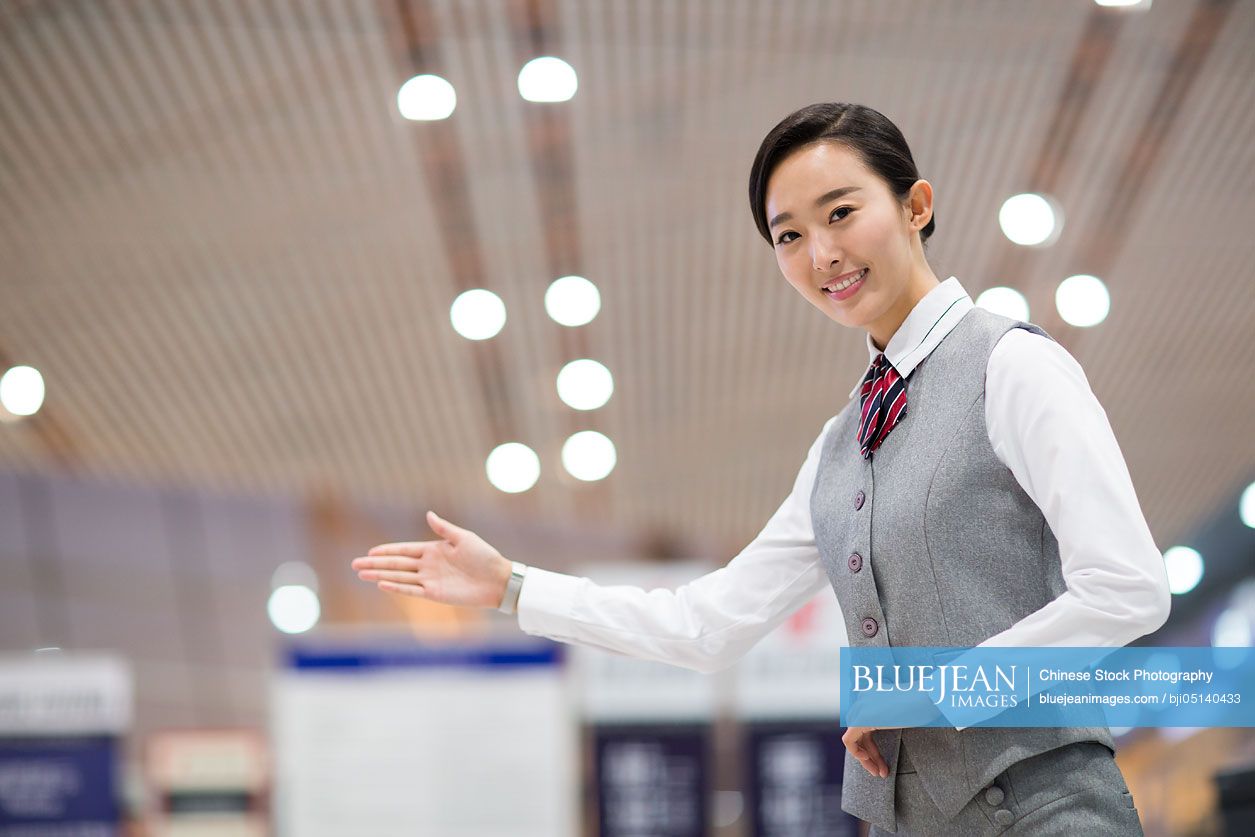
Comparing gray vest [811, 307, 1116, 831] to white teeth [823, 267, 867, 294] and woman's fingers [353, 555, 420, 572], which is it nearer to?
white teeth [823, 267, 867, 294]

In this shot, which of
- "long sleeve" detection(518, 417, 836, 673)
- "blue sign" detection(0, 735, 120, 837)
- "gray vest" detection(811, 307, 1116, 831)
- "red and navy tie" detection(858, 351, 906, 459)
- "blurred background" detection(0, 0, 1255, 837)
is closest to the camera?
"gray vest" detection(811, 307, 1116, 831)

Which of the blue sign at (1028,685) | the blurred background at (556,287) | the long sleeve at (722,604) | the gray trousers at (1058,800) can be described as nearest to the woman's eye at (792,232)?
the long sleeve at (722,604)

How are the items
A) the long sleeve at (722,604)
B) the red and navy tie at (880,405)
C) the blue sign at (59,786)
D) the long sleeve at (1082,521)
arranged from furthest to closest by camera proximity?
the blue sign at (59,786) → the long sleeve at (722,604) → the red and navy tie at (880,405) → the long sleeve at (1082,521)

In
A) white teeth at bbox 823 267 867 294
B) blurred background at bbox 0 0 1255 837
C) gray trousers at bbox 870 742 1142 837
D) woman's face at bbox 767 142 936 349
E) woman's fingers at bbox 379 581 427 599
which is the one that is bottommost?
gray trousers at bbox 870 742 1142 837

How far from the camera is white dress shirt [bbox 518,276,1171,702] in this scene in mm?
1247

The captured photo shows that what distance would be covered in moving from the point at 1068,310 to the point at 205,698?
35.8 feet

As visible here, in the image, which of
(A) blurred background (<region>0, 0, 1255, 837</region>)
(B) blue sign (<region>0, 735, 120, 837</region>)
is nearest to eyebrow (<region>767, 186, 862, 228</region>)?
(A) blurred background (<region>0, 0, 1255, 837</region>)

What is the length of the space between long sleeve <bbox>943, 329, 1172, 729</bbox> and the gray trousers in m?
0.13

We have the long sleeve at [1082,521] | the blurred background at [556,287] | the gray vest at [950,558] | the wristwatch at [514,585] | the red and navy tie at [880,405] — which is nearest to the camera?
the long sleeve at [1082,521]

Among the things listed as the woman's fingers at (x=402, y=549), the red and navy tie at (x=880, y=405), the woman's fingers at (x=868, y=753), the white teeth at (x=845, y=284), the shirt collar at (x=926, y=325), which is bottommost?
the woman's fingers at (x=868, y=753)

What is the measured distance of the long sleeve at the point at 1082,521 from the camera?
4.08 feet

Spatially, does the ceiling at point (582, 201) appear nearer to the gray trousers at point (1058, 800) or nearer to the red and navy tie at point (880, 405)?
the red and navy tie at point (880, 405)

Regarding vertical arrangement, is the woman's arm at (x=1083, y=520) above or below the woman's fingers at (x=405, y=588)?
below

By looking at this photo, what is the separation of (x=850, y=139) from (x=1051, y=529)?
18.8 inches
